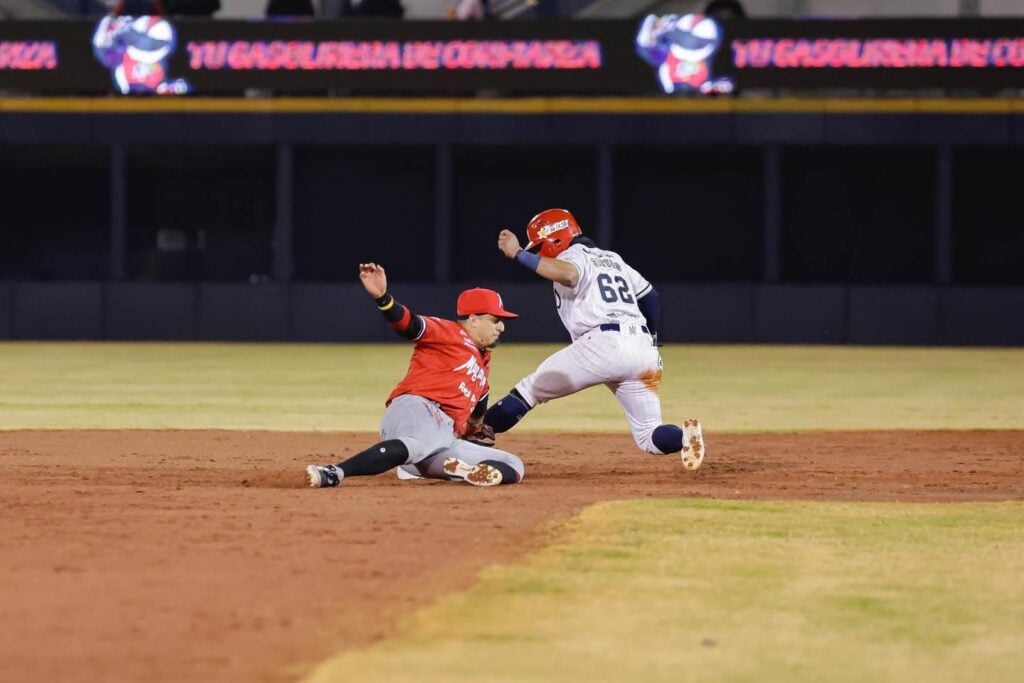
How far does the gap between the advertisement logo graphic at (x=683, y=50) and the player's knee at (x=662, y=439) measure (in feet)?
53.0

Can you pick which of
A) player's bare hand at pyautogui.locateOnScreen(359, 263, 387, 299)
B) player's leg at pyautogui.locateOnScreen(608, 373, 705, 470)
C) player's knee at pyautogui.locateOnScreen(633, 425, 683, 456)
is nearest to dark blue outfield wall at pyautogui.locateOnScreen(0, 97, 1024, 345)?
player's leg at pyautogui.locateOnScreen(608, 373, 705, 470)

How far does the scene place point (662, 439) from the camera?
32.5ft

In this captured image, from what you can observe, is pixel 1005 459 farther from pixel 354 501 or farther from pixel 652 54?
pixel 652 54

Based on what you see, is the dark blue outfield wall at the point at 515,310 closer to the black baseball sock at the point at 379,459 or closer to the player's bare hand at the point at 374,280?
the black baseball sock at the point at 379,459

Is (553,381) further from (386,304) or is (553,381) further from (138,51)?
(138,51)

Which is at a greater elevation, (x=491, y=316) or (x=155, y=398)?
(x=491, y=316)

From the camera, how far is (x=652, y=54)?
2550 centimetres

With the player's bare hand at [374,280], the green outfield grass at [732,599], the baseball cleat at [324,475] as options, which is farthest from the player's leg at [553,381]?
the player's bare hand at [374,280]

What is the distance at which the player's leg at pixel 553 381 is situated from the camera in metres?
10.0

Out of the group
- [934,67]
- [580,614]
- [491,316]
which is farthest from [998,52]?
[580,614]

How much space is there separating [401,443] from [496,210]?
1975 centimetres

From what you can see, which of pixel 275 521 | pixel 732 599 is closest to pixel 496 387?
pixel 275 521

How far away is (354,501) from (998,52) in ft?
63.7

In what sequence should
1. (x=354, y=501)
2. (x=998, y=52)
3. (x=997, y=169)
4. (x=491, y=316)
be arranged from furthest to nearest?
(x=997, y=169) → (x=998, y=52) → (x=491, y=316) → (x=354, y=501)
